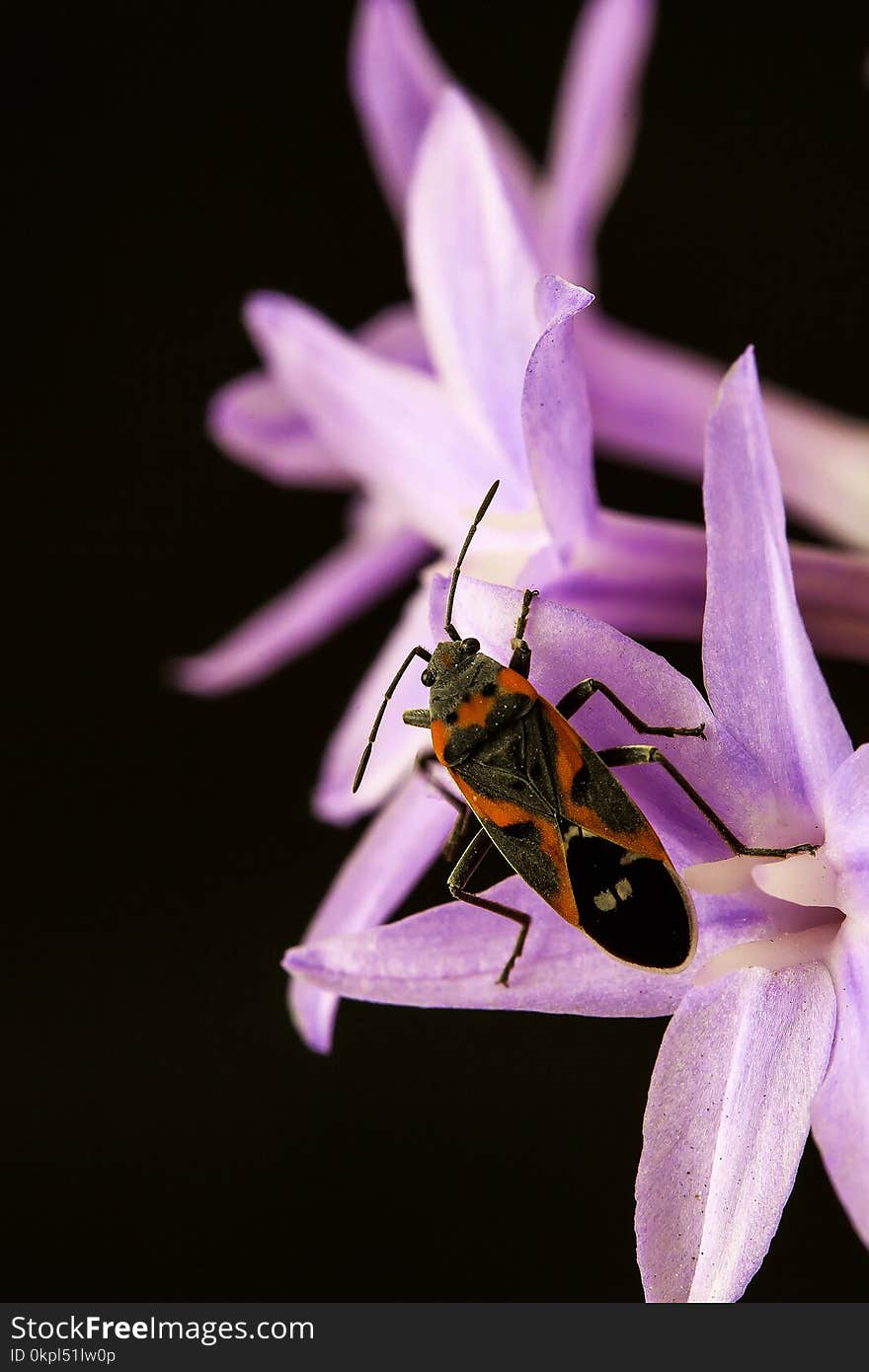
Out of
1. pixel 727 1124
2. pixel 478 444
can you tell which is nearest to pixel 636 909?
pixel 727 1124

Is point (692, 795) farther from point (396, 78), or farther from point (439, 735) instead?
point (396, 78)

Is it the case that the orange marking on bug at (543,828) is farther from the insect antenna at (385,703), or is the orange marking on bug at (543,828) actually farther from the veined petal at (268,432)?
the veined petal at (268,432)

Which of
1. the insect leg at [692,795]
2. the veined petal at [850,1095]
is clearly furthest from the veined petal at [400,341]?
the veined petal at [850,1095]

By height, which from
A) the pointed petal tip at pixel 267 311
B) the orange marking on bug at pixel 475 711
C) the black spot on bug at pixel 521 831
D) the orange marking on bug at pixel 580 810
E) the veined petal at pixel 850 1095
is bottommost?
the veined petal at pixel 850 1095

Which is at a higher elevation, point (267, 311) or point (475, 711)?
point (267, 311)

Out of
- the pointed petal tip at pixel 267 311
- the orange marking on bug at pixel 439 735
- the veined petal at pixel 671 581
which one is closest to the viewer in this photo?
the orange marking on bug at pixel 439 735
